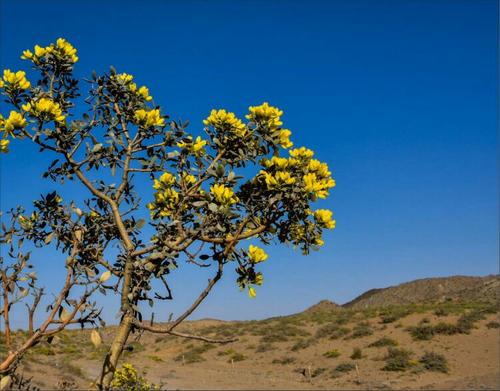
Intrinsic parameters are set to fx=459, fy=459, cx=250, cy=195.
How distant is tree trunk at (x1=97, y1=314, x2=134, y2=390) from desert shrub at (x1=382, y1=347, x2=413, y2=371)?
79.9 feet

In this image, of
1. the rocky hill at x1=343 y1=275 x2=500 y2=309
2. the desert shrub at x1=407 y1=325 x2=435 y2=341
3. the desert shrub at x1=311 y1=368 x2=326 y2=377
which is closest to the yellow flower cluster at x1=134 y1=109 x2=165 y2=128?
the desert shrub at x1=311 y1=368 x2=326 y2=377

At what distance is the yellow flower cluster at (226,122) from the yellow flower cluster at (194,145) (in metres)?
0.19

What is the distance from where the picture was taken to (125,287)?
3402 millimetres

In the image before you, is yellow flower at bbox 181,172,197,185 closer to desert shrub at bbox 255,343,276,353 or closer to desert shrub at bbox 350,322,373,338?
desert shrub at bbox 350,322,373,338

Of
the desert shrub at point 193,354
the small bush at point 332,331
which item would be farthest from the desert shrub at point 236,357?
the small bush at point 332,331

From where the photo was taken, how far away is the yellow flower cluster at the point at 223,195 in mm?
3508

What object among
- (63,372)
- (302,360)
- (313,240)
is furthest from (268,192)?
(302,360)

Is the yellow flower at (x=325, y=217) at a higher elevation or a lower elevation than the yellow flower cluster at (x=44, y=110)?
lower

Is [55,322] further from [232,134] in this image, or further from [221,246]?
[232,134]

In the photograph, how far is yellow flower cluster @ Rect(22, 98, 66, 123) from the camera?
11.4 feet

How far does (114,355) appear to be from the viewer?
321 cm

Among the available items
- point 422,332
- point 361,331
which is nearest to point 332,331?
point 361,331

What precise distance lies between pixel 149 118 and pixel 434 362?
2486cm

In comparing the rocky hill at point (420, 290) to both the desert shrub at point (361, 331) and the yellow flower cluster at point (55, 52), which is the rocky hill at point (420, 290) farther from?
the yellow flower cluster at point (55, 52)
